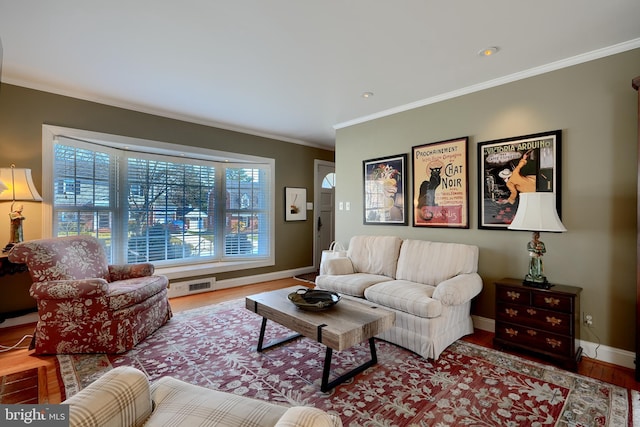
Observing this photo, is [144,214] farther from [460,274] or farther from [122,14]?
[460,274]

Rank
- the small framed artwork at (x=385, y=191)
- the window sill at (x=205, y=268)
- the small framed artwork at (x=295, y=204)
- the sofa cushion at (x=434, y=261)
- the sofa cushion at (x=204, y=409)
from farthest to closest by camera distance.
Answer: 1. the small framed artwork at (x=295, y=204)
2. the window sill at (x=205, y=268)
3. the small framed artwork at (x=385, y=191)
4. the sofa cushion at (x=434, y=261)
5. the sofa cushion at (x=204, y=409)

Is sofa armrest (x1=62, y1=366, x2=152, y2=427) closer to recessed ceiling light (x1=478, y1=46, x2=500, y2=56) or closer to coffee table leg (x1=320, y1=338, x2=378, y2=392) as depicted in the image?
coffee table leg (x1=320, y1=338, x2=378, y2=392)

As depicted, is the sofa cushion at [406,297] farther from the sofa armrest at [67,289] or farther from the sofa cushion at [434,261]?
the sofa armrest at [67,289]

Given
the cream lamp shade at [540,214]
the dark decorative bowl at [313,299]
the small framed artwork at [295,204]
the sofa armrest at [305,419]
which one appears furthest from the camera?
the small framed artwork at [295,204]

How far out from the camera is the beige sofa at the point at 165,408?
2.78 feet

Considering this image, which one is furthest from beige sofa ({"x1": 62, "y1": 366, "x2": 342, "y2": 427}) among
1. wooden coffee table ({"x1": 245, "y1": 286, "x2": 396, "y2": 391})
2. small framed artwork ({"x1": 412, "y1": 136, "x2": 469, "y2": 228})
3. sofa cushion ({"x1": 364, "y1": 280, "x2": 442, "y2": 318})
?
small framed artwork ({"x1": 412, "y1": 136, "x2": 469, "y2": 228})

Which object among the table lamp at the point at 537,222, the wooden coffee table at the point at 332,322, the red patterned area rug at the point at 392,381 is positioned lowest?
the red patterned area rug at the point at 392,381

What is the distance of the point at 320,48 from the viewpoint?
8.25ft

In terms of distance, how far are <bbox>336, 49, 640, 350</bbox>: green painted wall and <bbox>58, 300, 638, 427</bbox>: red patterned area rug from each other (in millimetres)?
763

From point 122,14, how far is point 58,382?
2.63 metres

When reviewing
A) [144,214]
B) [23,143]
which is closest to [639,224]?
[144,214]

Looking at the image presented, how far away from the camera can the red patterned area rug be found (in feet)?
5.91

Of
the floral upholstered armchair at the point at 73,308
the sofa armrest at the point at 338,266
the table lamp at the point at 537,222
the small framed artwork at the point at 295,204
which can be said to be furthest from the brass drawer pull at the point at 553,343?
the small framed artwork at the point at 295,204

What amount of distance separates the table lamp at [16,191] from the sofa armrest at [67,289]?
94 cm
